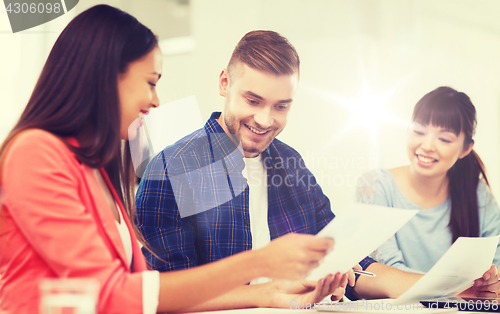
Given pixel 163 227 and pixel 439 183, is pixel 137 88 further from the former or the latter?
pixel 439 183

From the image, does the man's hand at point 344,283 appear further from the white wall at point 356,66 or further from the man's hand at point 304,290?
the white wall at point 356,66

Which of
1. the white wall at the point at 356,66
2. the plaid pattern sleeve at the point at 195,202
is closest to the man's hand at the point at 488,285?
the white wall at the point at 356,66

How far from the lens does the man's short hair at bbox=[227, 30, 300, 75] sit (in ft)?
4.46

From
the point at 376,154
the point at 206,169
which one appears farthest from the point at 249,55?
the point at 376,154

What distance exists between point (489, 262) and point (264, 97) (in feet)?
2.58

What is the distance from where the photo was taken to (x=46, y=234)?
0.56 meters

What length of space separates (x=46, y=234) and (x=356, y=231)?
0.50m

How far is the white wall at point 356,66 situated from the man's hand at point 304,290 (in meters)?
0.50

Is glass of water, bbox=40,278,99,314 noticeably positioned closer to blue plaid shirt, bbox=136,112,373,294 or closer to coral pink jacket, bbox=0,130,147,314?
coral pink jacket, bbox=0,130,147,314

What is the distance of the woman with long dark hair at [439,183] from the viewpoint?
58.8 inches

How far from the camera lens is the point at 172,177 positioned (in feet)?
4.00

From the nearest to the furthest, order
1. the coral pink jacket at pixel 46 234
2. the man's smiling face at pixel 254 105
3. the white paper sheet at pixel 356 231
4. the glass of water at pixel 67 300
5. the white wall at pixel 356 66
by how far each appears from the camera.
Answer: the glass of water at pixel 67 300
the coral pink jacket at pixel 46 234
the white paper sheet at pixel 356 231
the man's smiling face at pixel 254 105
the white wall at pixel 356 66

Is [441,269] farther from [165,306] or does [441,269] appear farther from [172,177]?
[172,177]

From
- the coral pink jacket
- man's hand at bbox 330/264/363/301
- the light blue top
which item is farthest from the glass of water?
the light blue top
